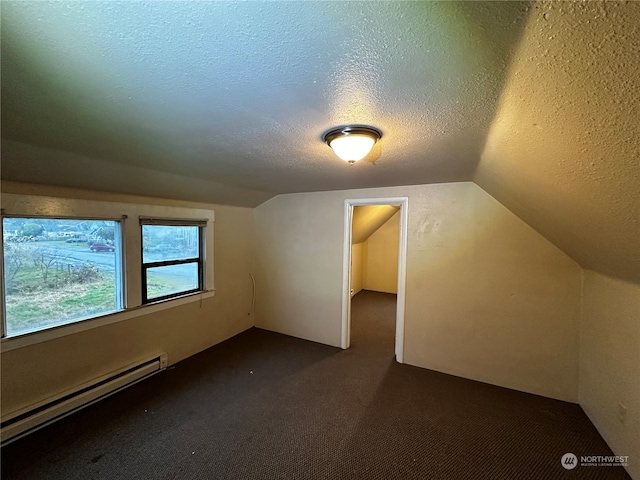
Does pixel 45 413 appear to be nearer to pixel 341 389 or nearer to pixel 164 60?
pixel 341 389

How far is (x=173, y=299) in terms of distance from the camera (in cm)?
293

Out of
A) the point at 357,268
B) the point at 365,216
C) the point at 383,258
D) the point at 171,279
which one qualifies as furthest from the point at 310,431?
the point at 383,258

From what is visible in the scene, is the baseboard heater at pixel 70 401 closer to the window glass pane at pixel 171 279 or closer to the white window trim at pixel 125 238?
the white window trim at pixel 125 238

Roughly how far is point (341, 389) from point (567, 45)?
8.94 feet

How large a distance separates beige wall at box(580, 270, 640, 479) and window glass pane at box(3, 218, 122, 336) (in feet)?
13.1

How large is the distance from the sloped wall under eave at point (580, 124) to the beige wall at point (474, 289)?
765 mm

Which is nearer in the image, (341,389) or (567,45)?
(567,45)

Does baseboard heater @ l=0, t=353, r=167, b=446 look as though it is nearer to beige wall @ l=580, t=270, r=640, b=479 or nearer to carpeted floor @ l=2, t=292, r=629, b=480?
carpeted floor @ l=2, t=292, r=629, b=480

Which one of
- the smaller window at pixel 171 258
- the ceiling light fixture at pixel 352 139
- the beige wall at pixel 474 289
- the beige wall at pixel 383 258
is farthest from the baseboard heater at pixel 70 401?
the beige wall at pixel 383 258

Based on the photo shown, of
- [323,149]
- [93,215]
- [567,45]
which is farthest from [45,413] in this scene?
[567,45]

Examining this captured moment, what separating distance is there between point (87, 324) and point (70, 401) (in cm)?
58

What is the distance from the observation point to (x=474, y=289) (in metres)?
2.68

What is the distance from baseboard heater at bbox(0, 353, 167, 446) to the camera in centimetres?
181

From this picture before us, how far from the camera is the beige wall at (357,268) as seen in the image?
601 centimetres
